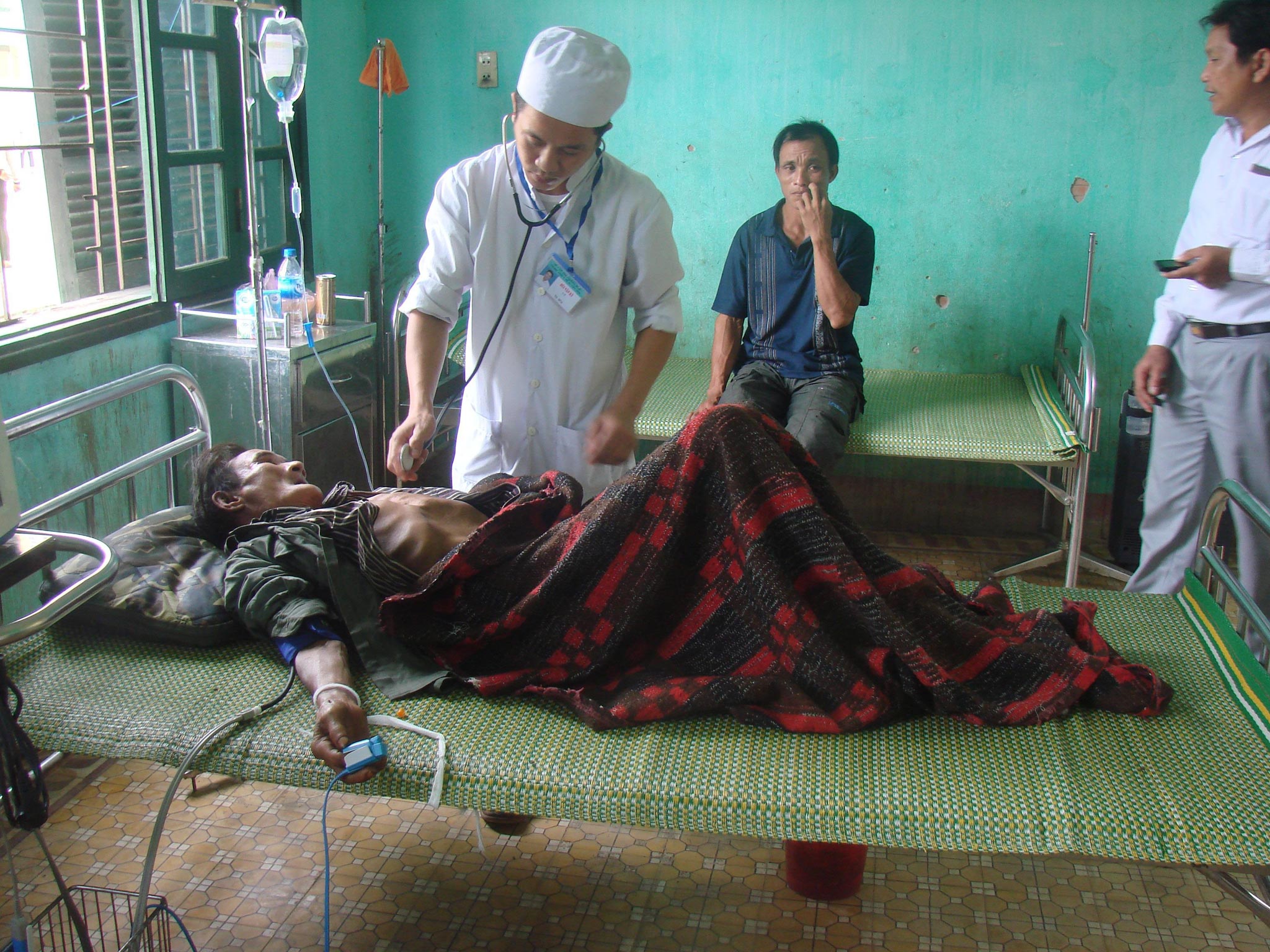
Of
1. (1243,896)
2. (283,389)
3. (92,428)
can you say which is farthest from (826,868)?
(92,428)

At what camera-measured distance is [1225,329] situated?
2.89m

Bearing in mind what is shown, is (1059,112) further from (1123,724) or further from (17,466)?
(17,466)

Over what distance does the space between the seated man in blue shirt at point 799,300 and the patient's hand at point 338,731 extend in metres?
1.98

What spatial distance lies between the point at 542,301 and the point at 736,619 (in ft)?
3.03

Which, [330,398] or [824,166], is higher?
[824,166]

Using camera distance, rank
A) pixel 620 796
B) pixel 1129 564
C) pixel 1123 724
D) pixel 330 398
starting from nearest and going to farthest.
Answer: pixel 620 796 < pixel 1123 724 < pixel 330 398 < pixel 1129 564

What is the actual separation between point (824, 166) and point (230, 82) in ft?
6.95

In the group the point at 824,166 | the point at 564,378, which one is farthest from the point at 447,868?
the point at 824,166

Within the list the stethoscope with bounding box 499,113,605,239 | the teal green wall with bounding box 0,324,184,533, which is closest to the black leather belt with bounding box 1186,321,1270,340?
the stethoscope with bounding box 499,113,605,239

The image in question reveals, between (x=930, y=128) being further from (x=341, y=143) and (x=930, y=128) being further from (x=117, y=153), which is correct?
(x=117, y=153)

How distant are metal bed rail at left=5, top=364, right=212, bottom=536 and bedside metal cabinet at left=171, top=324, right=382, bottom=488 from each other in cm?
61

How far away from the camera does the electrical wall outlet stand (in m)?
4.44

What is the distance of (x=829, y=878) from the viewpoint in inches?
82.5

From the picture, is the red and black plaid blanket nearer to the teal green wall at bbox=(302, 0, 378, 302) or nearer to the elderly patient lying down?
the elderly patient lying down
